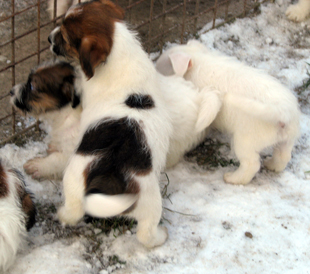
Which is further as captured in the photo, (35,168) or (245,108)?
(35,168)

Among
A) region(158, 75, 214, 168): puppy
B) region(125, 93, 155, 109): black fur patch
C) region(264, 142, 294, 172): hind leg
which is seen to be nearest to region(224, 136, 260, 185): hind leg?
region(264, 142, 294, 172): hind leg

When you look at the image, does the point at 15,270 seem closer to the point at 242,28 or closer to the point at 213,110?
the point at 213,110

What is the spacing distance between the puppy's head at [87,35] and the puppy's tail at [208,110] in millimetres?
1083

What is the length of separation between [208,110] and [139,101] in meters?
0.80

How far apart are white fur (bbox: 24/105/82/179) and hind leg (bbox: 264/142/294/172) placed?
2.03 metres

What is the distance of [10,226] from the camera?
2.94 m

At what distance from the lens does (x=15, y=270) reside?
118 inches

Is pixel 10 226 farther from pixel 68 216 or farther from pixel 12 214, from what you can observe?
pixel 68 216

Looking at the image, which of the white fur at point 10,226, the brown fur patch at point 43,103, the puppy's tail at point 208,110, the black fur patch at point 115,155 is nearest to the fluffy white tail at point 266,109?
the puppy's tail at point 208,110

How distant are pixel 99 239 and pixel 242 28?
171 inches

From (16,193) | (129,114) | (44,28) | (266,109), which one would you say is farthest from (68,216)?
(44,28)

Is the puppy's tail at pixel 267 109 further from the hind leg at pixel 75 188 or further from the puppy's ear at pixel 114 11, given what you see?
the hind leg at pixel 75 188

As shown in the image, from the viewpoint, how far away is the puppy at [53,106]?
3.69 m

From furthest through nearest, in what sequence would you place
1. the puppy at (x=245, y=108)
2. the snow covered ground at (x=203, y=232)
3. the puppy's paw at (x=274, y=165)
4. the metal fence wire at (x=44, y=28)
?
the metal fence wire at (x=44, y=28)
the puppy's paw at (x=274, y=165)
the puppy at (x=245, y=108)
the snow covered ground at (x=203, y=232)
